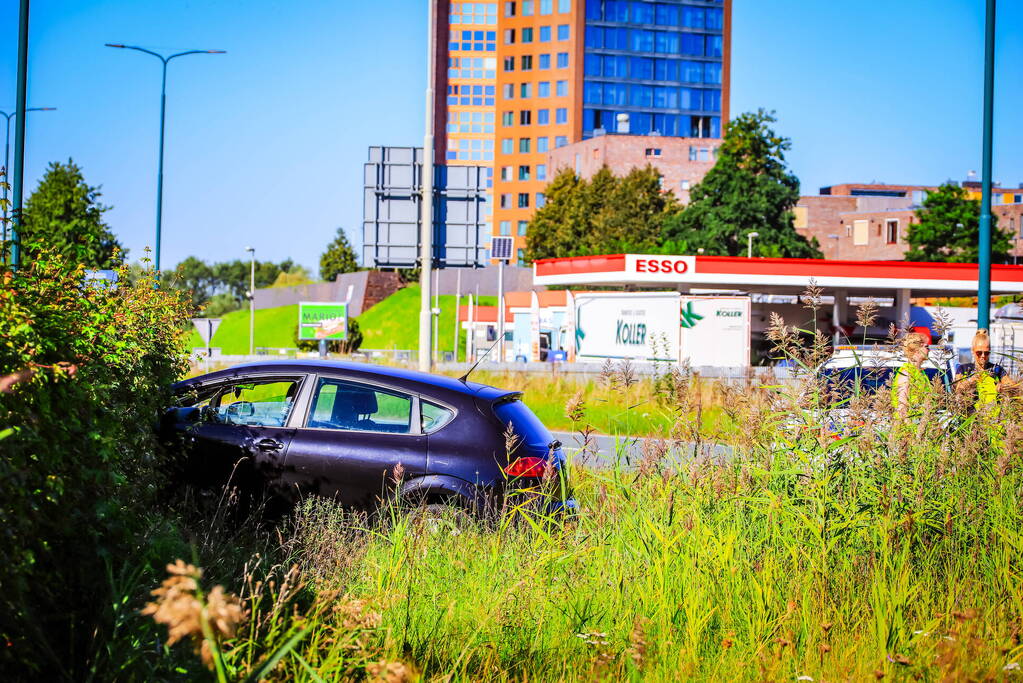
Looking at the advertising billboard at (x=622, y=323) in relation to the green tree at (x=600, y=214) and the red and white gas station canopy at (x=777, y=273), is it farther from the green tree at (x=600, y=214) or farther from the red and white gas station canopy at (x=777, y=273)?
the green tree at (x=600, y=214)

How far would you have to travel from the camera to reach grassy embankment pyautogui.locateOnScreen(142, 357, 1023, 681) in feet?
13.1

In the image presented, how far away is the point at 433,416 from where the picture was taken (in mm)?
7422

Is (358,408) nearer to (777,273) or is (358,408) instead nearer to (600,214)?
(777,273)

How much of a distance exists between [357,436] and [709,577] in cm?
331

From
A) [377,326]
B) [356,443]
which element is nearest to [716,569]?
[356,443]

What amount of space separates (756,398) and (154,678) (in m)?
4.12

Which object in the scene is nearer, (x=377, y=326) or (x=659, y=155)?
(x=377, y=326)

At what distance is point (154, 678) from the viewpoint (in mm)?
3355

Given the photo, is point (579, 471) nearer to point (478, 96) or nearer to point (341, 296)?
point (341, 296)

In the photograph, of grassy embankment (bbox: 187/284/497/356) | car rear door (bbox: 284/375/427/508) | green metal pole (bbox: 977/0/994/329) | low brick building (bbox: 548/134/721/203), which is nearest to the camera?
car rear door (bbox: 284/375/427/508)

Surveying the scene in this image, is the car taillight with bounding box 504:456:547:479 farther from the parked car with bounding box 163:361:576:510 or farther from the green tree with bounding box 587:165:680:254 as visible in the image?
the green tree with bounding box 587:165:680:254

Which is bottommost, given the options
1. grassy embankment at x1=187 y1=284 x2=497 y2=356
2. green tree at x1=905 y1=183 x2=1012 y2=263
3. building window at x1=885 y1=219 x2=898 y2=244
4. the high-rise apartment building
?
grassy embankment at x1=187 y1=284 x2=497 y2=356

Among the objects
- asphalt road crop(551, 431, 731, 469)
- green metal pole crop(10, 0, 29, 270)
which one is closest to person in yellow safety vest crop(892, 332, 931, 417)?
asphalt road crop(551, 431, 731, 469)

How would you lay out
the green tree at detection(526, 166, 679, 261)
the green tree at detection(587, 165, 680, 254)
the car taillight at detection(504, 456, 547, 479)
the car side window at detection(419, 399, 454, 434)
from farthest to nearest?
1. the green tree at detection(526, 166, 679, 261)
2. the green tree at detection(587, 165, 680, 254)
3. the car side window at detection(419, 399, 454, 434)
4. the car taillight at detection(504, 456, 547, 479)
